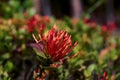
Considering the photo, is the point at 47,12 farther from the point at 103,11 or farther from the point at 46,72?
the point at 103,11

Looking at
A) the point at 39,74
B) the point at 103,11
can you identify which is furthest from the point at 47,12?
the point at 103,11

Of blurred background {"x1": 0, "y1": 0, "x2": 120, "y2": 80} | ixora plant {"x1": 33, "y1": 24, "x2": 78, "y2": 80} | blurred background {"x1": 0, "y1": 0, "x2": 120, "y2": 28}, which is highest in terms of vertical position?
blurred background {"x1": 0, "y1": 0, "x2": 120, "y2": 28}

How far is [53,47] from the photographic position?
91.6 inches

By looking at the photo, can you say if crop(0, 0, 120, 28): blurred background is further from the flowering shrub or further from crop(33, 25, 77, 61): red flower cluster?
crop(33, 25, 77, 61): red flower cluster

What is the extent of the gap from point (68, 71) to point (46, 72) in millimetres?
326

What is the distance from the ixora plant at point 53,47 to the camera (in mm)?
2322

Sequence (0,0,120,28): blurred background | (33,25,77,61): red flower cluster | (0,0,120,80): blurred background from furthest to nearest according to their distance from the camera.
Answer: (0,0,120,28): blurred background, (0,0,120,80): blurred background, (33,25,77,61): red flower cluster

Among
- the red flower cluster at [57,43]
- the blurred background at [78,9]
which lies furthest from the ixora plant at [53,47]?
the blurred background at [78,9]

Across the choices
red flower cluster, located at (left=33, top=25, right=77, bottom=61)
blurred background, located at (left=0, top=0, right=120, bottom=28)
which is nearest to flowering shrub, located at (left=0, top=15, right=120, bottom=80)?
red flower cluster, located at (left=33, top=25, right=77, bottom=61)

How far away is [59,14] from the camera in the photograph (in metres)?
22.1

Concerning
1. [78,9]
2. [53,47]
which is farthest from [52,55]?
[78,9]

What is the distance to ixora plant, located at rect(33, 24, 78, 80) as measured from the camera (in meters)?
2.32

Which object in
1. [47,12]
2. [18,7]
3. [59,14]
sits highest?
[59,14]

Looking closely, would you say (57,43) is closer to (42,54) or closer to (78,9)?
(42,54)
